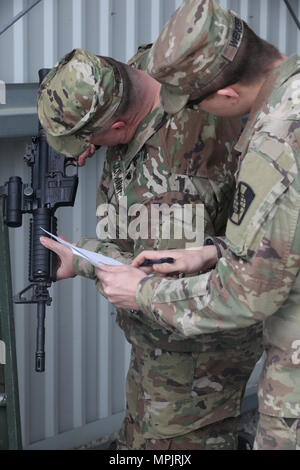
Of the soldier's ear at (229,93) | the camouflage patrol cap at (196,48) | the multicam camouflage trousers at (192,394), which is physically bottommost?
the multicam camouflage trousers at (192,394)

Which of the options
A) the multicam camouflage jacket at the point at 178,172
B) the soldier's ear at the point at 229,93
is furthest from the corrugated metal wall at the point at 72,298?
the soldier's ear at the point at 229,93

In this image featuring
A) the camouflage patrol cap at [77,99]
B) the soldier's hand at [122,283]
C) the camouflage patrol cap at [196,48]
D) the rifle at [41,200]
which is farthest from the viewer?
the rifle at [41,200]

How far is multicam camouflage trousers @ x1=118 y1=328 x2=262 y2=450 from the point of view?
2.38 m

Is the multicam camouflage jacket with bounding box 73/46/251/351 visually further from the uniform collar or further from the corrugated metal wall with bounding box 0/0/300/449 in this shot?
the corrugated metal wall with bounding box 0/0/300/449

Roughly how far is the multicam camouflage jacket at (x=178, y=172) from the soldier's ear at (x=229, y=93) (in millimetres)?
513

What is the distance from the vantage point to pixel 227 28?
65.4 inches

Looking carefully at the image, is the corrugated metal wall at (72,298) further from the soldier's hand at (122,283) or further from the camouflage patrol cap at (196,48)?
the camouflage patrol cap at (196,48)

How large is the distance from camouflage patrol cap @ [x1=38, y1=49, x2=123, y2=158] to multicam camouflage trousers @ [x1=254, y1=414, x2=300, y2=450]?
3.14 ft

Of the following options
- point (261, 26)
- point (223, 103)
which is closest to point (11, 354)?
point (223, 103)

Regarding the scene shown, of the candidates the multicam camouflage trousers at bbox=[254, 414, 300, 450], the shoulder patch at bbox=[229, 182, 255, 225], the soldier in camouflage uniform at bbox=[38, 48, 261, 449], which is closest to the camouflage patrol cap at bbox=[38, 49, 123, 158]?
the soldier in camouflage uniform at bbox=[38, 48, 261, 449]

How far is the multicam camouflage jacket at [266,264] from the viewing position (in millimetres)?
1551

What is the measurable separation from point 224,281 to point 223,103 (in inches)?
16.3

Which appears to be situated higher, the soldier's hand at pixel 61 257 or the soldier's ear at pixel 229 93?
the soldier's ear at pixel 229 93

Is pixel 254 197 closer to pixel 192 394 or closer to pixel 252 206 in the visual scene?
pixel 252 206
